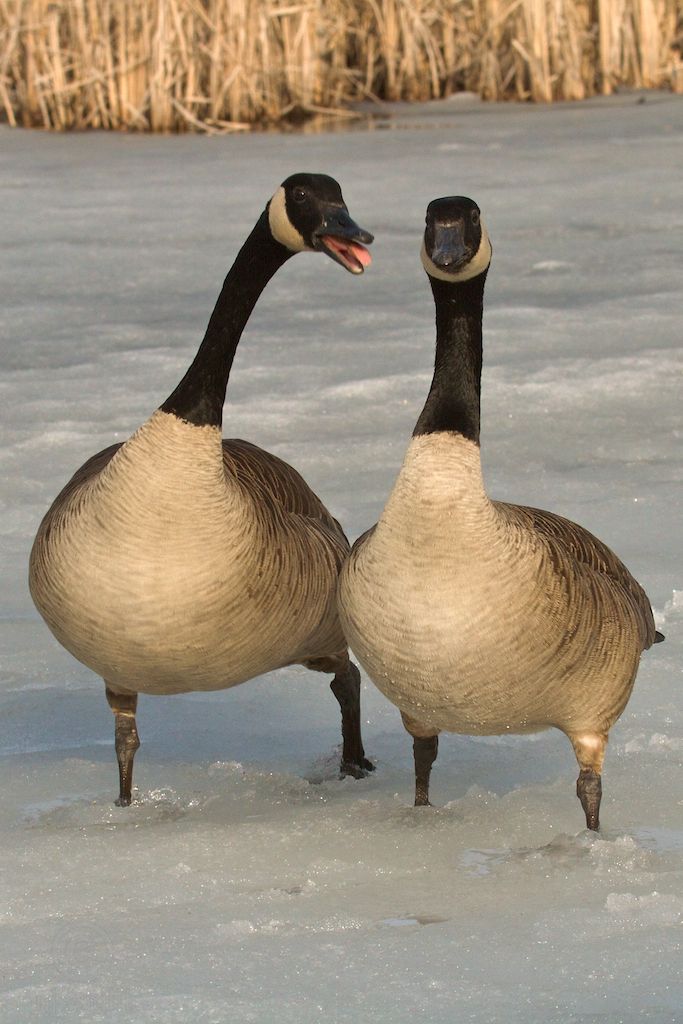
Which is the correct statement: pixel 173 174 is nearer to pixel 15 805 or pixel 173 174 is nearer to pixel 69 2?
pixel 69 2

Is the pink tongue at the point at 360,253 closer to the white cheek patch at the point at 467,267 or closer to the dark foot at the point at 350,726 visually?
Result: the white cheek patch at the point at 467,267

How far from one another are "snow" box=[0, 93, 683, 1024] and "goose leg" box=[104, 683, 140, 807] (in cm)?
9

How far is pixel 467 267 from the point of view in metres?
4.07

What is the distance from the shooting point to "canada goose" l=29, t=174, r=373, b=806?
4.18 metres

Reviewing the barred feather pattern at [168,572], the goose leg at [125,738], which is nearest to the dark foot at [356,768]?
the barred feather pattern at [168,572]

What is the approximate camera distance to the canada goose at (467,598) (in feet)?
12.7

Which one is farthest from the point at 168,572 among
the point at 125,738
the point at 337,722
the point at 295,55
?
the point at 295,55

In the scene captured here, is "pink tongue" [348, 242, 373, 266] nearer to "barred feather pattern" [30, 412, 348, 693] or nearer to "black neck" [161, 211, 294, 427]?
"black neck" [161, 211, 294, 427]

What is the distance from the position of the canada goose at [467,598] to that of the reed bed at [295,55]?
390 inches

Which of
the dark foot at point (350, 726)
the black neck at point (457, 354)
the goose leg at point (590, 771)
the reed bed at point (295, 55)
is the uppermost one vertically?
the reed bed at point (295, 55)

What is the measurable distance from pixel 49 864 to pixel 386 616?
1.00 meters

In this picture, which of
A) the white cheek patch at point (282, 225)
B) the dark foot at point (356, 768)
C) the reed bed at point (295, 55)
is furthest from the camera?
the reed bed at point (295, 55)

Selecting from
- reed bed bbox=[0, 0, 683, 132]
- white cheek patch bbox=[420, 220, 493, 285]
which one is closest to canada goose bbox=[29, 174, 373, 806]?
white cheek patch bbox=[420, 220, 493, 285]

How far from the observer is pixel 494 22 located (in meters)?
14.6
